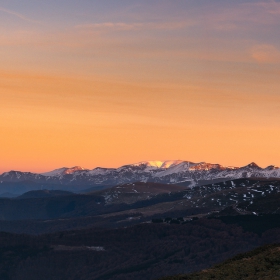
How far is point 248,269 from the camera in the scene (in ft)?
339

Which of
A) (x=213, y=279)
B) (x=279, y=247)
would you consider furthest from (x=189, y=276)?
(x=279, y=247)

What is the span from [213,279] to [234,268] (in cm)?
672

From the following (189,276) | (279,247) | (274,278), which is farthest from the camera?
(279,247)

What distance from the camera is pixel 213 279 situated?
9994cm

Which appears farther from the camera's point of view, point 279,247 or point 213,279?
point 279,247

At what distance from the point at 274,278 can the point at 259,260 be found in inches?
561

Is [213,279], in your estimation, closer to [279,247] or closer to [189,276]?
[189,276]

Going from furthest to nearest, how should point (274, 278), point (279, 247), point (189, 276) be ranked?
point (279, 247) < point (189, 276) < point (274, 278)

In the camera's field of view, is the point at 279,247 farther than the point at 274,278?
Yes

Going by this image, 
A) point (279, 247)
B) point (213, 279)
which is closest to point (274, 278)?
point (213, 279)

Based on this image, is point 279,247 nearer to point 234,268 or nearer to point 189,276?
point 234,268

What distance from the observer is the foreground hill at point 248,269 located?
9912 cm

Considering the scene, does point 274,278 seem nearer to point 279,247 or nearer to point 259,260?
point 259,260

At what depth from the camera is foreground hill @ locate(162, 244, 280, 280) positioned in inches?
3903
